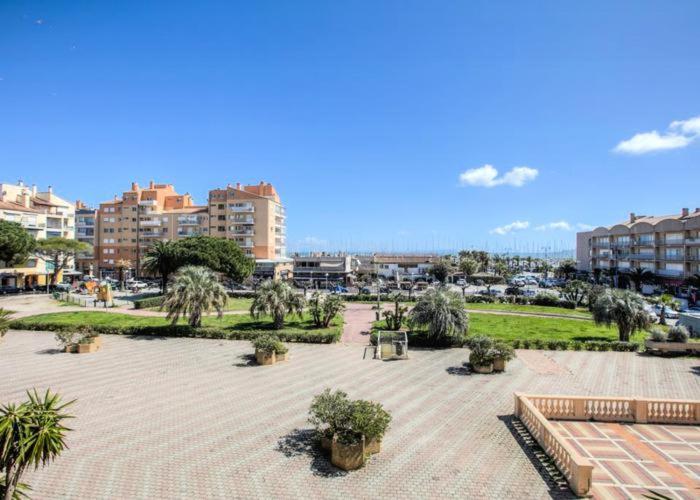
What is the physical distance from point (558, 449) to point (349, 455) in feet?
19.3

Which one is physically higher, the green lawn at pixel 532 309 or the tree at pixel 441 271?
the tree at pixel 441 271

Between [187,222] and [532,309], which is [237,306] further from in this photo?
[187,222]

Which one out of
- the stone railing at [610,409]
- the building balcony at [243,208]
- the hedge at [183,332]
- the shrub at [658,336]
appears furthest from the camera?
the building balcony at [243,208]

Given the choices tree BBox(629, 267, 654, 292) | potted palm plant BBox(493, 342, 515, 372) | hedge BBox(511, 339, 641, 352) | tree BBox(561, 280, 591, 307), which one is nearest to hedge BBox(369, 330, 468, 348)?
hedge BBox(511, 339, 641, 352)

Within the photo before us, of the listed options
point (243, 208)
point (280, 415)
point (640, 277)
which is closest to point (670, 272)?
point (640, 277)

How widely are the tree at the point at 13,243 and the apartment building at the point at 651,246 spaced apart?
95.9 metres

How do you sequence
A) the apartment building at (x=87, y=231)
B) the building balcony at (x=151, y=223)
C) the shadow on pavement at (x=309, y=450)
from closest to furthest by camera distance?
the shadow on pavement at (x=309, y=450), the building balcony at (x=151, y=223), the apartment building at (x=87, y=231)

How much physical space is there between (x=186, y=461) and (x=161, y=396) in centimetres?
666

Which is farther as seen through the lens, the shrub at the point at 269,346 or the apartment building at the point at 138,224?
the apartment building at the point at 138,224

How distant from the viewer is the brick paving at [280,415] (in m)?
11.4

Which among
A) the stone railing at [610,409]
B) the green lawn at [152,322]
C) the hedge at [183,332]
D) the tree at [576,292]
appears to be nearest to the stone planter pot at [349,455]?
the stone railing at [610,409]

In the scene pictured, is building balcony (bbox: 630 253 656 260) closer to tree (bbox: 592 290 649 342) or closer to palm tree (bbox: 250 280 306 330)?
tree (bbox: 592 290 649 342)

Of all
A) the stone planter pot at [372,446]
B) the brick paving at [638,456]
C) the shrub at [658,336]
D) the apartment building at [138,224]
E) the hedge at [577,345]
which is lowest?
the brick paving at [638,456]

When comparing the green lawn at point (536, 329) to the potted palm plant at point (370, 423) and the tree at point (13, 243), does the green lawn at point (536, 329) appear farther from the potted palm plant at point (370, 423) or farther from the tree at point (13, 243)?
the tree at point (13, 243)
